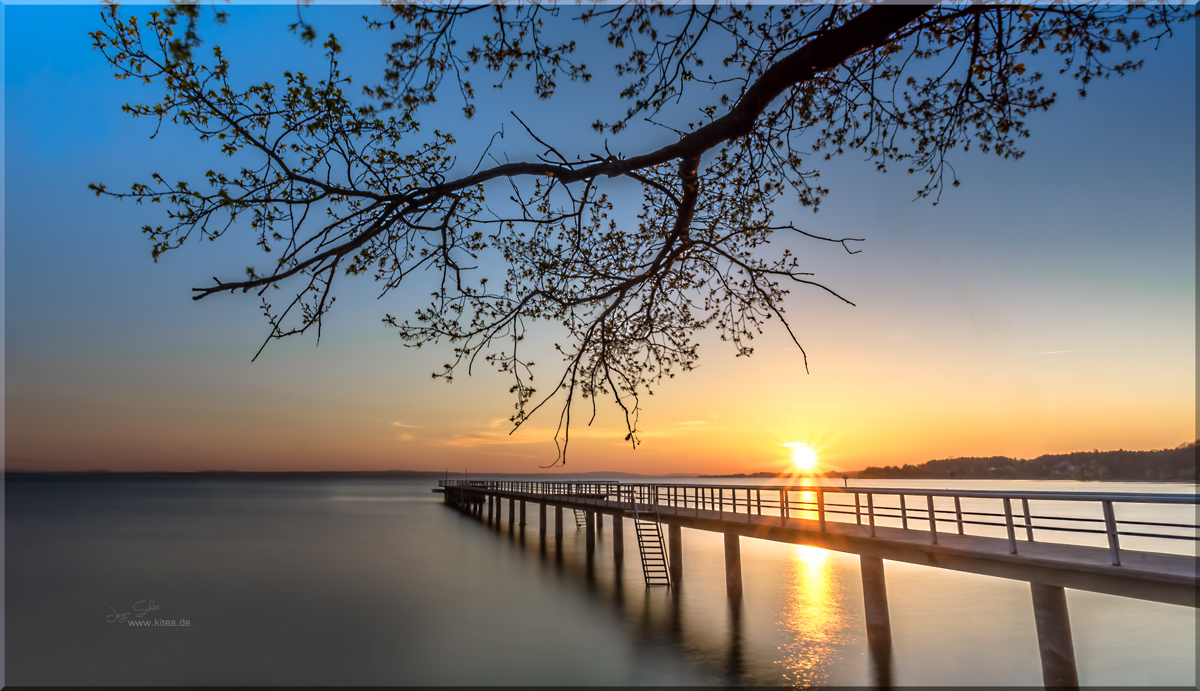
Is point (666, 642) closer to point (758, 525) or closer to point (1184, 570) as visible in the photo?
point (758, 525)

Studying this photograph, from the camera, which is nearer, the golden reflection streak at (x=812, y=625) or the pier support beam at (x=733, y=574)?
the golden reflection streak at (x=812, y=625)

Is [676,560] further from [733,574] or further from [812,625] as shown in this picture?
[812,625]

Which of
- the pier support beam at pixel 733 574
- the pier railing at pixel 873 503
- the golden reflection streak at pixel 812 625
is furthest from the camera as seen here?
the pier support beam at pixel 733 574

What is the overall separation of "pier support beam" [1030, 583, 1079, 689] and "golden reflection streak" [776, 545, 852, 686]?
641cm

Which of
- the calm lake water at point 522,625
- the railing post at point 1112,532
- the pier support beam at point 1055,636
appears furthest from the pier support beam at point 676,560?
the railing post at point 1112,532

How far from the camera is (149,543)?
5253 cm

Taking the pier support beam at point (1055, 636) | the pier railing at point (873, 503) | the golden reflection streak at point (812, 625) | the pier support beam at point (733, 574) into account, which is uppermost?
the pier railing at point (873, 503)

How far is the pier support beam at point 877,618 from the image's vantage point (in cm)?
1616

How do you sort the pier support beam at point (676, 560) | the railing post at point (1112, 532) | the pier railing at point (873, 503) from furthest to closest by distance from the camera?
the pier support beam at point (676, 560) < the pier railing at point (873, 503) < the railing post at point (1112, 532)

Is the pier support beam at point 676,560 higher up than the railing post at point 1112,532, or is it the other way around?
the railing post at point 1112,532

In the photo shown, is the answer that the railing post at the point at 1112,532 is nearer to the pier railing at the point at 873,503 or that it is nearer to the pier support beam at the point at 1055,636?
the pier railing at the point at 873,503

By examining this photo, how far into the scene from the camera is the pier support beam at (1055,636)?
36.2ft

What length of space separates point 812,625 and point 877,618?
6.58m

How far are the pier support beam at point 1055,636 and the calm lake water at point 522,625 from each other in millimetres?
6094
